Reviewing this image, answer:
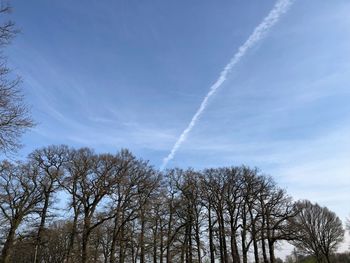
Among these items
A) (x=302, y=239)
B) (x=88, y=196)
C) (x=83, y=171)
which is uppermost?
(x=83, y=171)

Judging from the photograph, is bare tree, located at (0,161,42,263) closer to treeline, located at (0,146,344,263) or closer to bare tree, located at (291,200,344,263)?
treeline, located at (0,146,344,263)

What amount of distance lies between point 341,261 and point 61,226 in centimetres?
5202

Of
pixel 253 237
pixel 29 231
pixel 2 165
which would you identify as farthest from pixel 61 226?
pixel 253 237

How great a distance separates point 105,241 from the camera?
5131 centimetres

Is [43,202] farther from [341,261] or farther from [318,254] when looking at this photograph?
[341,261]

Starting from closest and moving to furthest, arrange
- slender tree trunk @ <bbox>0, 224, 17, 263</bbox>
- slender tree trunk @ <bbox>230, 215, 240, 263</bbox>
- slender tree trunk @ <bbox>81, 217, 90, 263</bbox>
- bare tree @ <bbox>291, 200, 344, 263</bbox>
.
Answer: slender tree trunk @ <bbox>81, 217, 90, 263</bbox>
slender tree trunk @ <bbox>0, 224, 17, 263</bbox>
slender tree trunk @ <bbox>230, 215, 240, 263</bbox>
bare tree @ <bbox>291, 200, 344, 263</bbox>

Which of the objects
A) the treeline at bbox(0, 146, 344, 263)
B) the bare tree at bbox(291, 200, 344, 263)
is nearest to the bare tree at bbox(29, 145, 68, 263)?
the treeline at bbox(0, 146, 344, 263)

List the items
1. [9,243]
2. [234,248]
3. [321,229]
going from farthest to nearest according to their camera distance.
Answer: [321,229]
[234,248]
[9,243]

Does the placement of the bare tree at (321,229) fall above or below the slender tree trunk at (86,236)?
above

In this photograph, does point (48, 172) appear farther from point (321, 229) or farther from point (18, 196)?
point (321, 229)

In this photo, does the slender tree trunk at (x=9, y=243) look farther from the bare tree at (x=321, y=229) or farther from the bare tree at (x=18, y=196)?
the bare tree at (x=321, y=229)

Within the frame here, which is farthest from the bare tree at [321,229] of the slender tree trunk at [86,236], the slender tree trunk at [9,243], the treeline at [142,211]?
the slender tree trunk at [9,243]

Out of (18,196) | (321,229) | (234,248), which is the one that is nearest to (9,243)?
(18,196)

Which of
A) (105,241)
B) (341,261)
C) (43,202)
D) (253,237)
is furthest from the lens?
(341,261)
